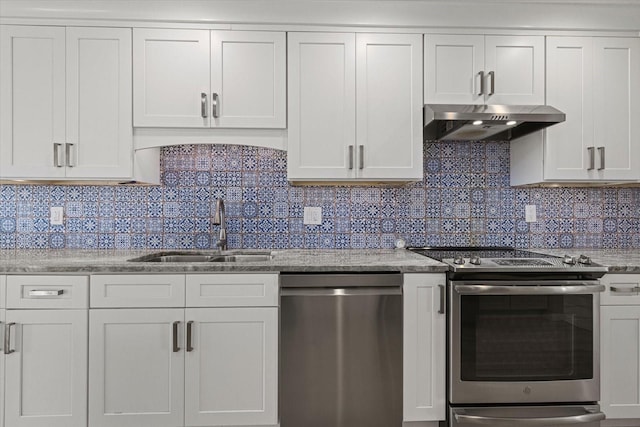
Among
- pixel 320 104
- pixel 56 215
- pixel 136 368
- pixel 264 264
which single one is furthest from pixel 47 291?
pixel 320 104

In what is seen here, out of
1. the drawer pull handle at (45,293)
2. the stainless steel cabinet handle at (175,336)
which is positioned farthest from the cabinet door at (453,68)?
the drawer pull handle at (45,293)

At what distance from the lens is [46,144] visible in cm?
229

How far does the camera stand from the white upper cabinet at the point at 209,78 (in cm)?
231

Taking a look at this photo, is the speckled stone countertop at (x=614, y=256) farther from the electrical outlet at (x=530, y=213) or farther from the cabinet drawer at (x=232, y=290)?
the cabinet drawer at (x=232, y=290)

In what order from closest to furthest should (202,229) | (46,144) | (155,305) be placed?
(155,305)
(46,144)
(202,229)

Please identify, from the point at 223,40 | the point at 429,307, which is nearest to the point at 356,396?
the point at 429,307

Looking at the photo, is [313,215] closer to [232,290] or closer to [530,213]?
[232,290]

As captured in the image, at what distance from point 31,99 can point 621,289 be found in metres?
3.27

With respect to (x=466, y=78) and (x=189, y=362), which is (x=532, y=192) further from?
(x=189, y=362)

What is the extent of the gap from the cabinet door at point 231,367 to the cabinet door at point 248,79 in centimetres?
106

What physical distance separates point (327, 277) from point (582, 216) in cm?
191

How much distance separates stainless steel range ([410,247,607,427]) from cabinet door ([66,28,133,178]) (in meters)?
1.91

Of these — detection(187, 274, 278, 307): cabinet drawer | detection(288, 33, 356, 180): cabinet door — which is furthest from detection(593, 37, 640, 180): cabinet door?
detection(187, 274, 278, 307): cabinet drawer

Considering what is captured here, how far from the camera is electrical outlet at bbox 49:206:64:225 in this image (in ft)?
8.66
